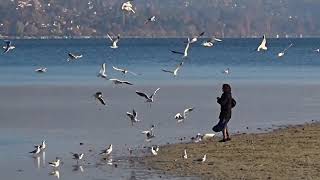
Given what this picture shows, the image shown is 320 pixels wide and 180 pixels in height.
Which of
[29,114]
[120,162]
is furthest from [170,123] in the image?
[120,162]

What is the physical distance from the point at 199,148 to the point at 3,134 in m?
8.45

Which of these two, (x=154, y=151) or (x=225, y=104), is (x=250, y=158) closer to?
(x=225, y=104)

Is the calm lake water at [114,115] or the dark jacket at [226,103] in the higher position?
the dark jacket at [226,103]

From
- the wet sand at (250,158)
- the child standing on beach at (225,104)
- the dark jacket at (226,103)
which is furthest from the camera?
the dark jacket at (226,103)

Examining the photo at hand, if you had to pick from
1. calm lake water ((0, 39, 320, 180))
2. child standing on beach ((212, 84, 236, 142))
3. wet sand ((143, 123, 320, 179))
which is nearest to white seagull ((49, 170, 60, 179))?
calm lake water ((0, 39, 320, 180))

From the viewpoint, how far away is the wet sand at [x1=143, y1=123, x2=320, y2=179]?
23.3 m

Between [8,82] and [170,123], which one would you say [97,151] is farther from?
[8,82]

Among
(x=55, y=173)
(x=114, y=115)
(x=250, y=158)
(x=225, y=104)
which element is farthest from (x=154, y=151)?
(x=114, y=115)

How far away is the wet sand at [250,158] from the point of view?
23281mm

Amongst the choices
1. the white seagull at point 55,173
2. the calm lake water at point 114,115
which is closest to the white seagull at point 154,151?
the calm lake water at point 114,115

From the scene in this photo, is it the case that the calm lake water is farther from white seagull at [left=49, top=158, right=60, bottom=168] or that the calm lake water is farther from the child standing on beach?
the child standing on beach

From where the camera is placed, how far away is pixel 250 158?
25.7 meters

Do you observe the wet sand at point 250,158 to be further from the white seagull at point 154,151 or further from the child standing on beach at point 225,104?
the child standing on beach at point 225,104

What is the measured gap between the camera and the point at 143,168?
996 inches
